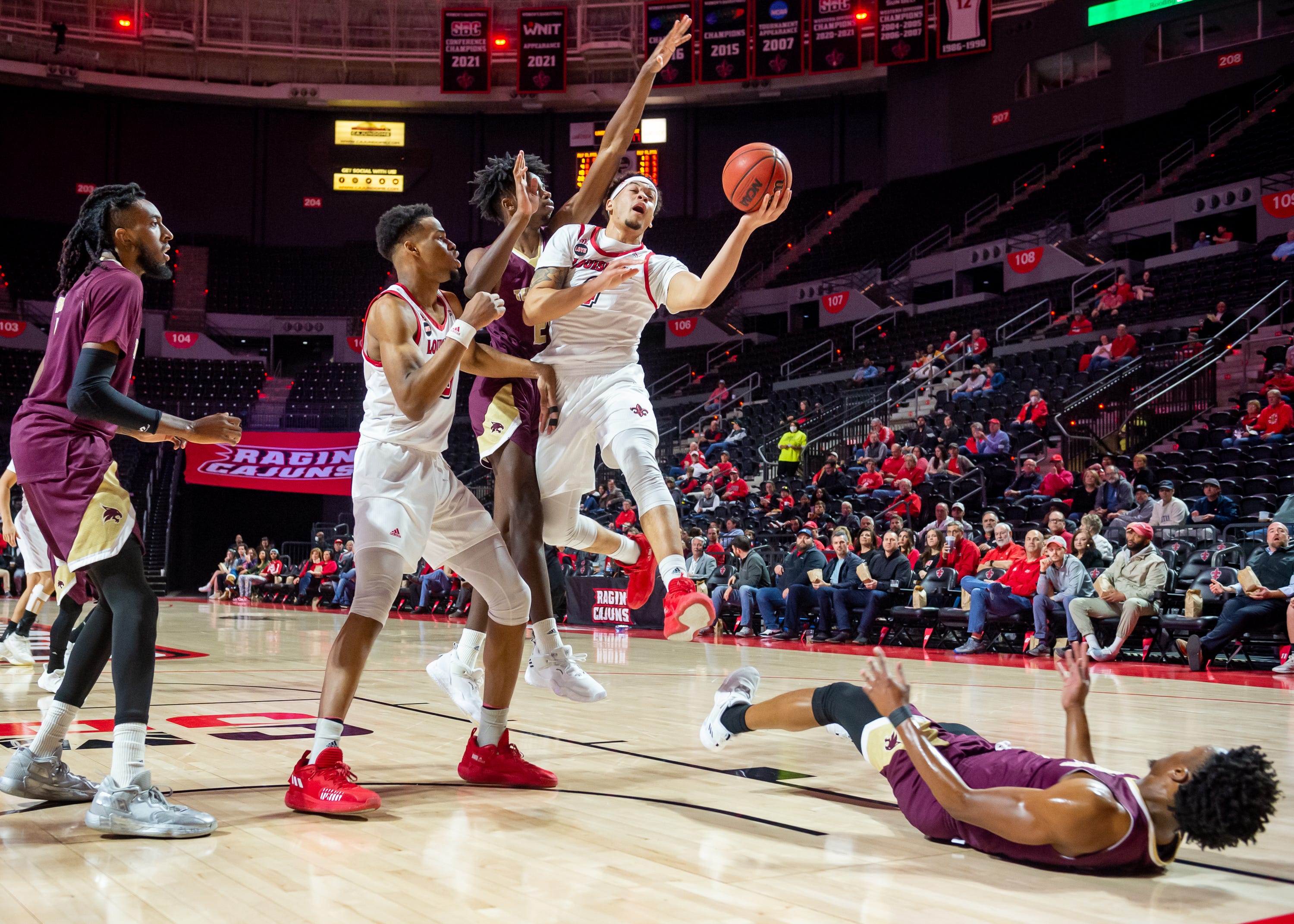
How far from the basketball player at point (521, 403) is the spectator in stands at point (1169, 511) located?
7422mm

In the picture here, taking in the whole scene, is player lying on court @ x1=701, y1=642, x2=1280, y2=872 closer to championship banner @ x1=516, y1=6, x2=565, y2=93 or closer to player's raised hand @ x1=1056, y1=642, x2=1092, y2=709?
player's raised hand @ x1=1056, y1=642, x2=1092, y2=709

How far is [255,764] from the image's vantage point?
401cm

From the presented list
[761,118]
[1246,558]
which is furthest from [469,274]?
[761,118]

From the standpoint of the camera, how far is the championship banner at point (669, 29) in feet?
73.1

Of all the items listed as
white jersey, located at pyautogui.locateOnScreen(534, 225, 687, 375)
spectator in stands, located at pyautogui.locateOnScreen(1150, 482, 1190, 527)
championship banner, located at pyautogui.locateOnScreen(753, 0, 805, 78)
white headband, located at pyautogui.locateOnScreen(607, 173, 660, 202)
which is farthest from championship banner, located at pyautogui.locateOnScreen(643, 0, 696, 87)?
white jersey, located at pyautogui.locateOnScreen(534, 225, 687, 375)

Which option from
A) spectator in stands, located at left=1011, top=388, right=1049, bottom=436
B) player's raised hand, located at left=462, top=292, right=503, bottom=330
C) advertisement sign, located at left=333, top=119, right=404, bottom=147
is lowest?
player's raised hand, located at left=462, top=292, right=503, bottom=330

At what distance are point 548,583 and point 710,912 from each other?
227 centimetres

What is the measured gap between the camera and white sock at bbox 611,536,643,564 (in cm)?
Result: 489

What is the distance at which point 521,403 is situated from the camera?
4617mm

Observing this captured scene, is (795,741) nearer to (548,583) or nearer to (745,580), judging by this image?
(548,583)

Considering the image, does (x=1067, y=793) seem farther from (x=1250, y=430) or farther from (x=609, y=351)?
(x=1250, y=430)

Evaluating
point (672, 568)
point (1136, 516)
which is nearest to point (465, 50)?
point (1136, 516)

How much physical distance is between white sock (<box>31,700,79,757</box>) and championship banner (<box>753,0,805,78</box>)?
69.1ft

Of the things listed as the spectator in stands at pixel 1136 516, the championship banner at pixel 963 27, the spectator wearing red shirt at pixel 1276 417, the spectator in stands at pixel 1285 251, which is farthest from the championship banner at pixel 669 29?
the spectator in stands at pixel 1136 516
